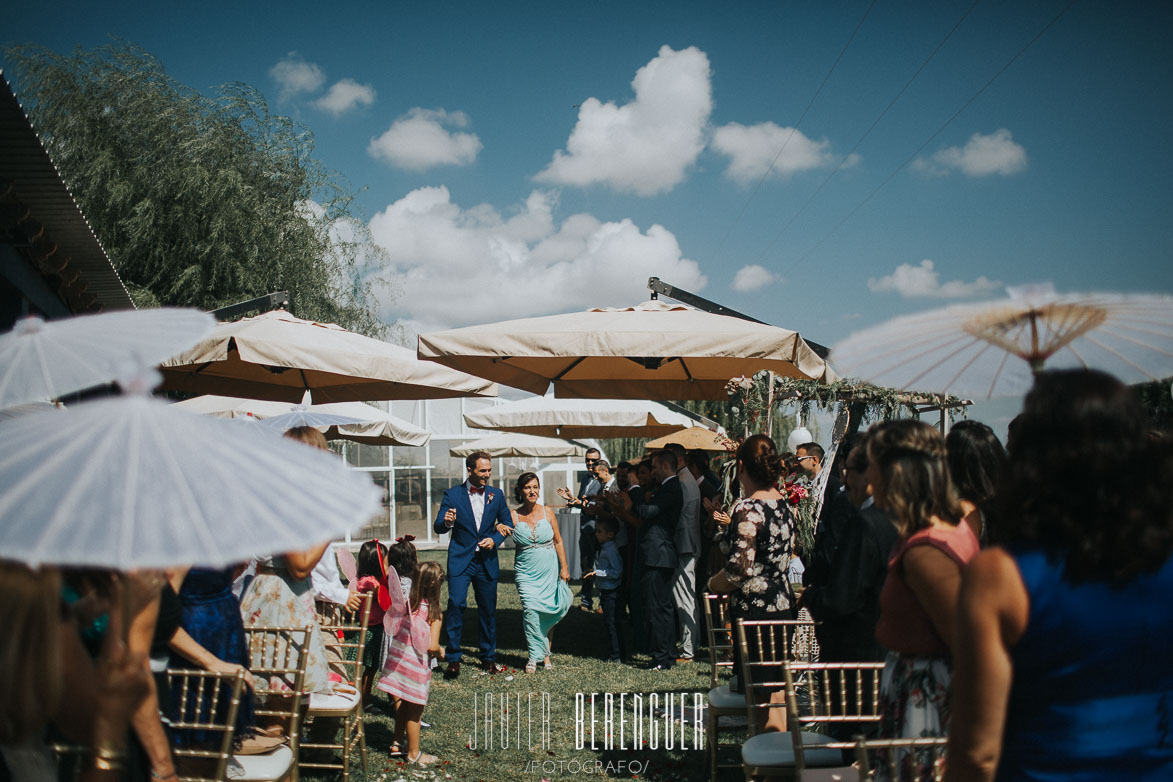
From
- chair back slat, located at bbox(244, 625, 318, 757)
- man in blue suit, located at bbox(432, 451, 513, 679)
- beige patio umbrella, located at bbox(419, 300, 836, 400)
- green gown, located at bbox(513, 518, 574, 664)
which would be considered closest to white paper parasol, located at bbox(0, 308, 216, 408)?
chair back slat, located at bbox(244, 625, 318, 757)

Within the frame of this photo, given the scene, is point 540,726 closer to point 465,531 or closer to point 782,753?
point 465,531

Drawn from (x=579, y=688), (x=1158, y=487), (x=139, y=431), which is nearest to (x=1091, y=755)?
(x=1158, y=487)

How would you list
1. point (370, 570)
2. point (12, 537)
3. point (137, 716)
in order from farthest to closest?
point (370, 570)
point (137, 716)
point (12, 537)

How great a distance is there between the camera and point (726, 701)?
14.3ft

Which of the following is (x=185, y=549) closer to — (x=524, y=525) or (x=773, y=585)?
(x=773, y=585)

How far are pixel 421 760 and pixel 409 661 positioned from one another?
623 mm

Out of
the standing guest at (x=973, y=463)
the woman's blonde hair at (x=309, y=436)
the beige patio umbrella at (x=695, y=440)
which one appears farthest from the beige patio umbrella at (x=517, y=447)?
the standing guest at (x=973, y=463)

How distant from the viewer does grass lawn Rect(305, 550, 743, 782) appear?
491cm

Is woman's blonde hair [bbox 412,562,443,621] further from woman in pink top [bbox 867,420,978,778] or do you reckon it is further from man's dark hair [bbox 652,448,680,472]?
woman in pink top [bbox 867,420,978,778]

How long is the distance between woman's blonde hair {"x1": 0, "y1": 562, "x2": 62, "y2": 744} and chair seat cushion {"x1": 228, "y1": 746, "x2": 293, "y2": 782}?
74.4 inches

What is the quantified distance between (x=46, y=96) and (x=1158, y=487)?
15775 mm

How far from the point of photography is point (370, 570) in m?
5.79

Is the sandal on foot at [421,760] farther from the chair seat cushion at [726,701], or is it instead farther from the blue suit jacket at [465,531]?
the blue suit jacket at [465,531]

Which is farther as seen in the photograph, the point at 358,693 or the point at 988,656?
the point at 358,693
